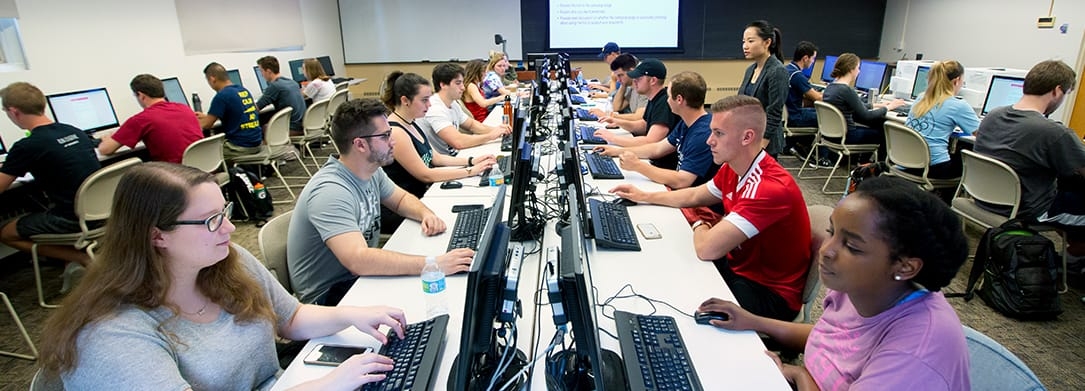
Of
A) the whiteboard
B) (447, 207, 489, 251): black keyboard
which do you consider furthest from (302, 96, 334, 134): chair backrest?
(447, 207, 489, 251): black keyboard

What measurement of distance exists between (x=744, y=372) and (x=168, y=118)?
4220 mm

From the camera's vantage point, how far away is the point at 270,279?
1.45 metres

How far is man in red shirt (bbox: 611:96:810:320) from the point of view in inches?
72.2

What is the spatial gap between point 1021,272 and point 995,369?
2.13 meters

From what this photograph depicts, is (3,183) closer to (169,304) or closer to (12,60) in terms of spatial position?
(12,60)

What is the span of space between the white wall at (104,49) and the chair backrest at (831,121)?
612cm

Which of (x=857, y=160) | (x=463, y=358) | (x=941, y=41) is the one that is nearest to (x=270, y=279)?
(x=463, y=358)

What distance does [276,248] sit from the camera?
6.33ft

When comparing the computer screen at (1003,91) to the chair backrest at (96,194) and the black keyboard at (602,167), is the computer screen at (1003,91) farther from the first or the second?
the chair backrest at (96,194)

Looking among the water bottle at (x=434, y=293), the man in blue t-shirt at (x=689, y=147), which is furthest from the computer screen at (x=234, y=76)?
the water bottle at (x=434, y=293)

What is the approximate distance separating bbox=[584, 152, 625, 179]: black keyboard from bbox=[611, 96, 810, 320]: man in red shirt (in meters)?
0.97

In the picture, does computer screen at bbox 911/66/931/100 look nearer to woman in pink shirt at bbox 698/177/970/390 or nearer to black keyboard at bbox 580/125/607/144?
black keyboard at bbox 580/125/607/144

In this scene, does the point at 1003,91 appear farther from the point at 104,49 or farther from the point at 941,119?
the point at 104,49

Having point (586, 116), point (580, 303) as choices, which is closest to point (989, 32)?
point (586, 116)
